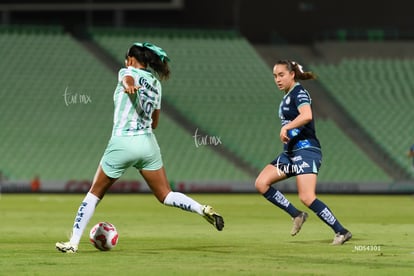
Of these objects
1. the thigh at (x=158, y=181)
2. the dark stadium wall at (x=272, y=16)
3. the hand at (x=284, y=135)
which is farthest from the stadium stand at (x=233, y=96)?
the thigh at (x=158, y=181)

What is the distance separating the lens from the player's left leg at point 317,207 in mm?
13383

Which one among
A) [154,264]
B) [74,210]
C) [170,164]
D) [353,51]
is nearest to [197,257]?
[154,264]

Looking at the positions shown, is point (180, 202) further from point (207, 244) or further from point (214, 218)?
point (207, 244)

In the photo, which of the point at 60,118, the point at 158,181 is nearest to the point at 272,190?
the point at 158,181

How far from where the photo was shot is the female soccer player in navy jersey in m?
13.4

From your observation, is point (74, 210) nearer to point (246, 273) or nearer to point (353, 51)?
point (246, 273)

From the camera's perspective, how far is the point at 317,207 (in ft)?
44.2

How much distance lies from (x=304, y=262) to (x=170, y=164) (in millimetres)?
24324

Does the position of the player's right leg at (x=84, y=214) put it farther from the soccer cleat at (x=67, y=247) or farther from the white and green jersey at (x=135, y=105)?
the white and green jersey at (x=135, y=105)

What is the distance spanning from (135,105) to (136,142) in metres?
0.44

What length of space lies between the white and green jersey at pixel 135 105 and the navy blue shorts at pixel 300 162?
2.44 metres

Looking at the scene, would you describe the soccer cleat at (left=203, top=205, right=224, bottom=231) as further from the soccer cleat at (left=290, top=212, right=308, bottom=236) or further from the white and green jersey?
the soccer cleat at (left=290, top=212, right=308, bottom=236)

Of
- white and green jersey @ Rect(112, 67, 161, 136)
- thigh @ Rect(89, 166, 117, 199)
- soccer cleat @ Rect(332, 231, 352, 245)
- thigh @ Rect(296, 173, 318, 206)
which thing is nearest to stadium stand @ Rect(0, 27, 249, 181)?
thigh @ Rect(296, 173, 318, 206)

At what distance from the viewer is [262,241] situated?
14305mm
